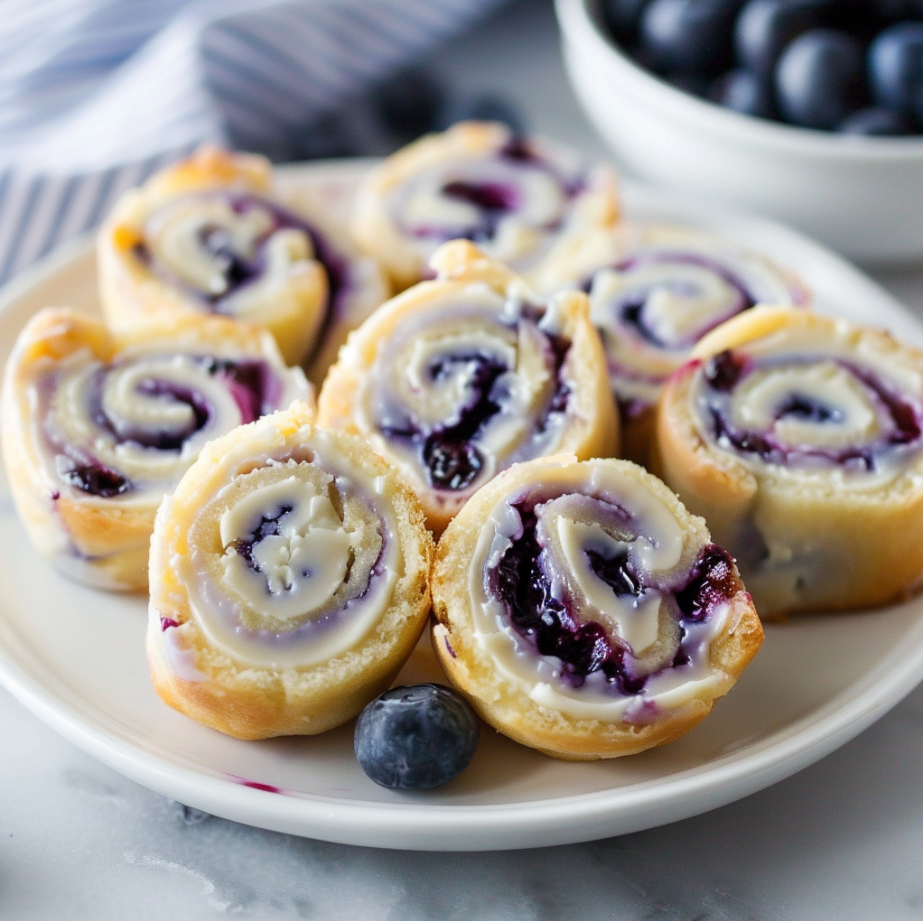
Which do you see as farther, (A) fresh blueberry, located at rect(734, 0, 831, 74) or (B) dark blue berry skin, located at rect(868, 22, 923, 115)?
(A) fresh blueberry, located at rect(734, 0, 831, 74)

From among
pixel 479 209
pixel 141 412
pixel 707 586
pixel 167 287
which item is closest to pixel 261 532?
pixel 141 412

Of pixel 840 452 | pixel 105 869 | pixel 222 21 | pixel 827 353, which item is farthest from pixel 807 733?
pixel 222 21

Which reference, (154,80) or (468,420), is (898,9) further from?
(154,80)

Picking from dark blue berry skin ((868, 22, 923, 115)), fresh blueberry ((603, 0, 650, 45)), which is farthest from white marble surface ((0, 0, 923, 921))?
fresh blueberry ((603, 0, 650, 45))

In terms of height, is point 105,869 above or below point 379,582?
below

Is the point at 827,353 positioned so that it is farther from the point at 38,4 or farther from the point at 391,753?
the point at 38,4

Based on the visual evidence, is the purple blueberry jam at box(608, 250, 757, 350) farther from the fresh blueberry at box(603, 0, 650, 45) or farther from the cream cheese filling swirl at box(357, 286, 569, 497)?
the fresh blueberry at box(603, 0, 650, 45)
